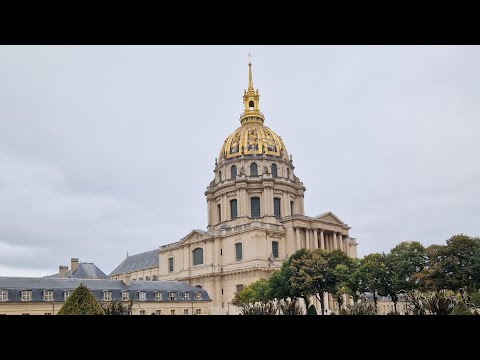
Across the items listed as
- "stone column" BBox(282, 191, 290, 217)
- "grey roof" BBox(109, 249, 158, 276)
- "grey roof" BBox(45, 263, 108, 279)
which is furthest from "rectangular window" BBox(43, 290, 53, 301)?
"grey roof" BBox(109, 249, 158, 276)

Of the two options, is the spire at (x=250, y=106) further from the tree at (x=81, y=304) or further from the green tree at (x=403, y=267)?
the tree at (x=81, y=304)

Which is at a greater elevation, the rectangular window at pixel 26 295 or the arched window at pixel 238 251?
the arched window at pixel 238 251

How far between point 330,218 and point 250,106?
85.7 feet

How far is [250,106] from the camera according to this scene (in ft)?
299

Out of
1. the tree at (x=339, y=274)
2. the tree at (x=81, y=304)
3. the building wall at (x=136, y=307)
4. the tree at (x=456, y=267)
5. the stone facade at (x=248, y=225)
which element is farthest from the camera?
the stone facade at (x=248, y=225)

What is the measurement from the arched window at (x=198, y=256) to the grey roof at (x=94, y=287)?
11.7 m

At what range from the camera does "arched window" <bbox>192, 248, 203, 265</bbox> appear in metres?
78.6

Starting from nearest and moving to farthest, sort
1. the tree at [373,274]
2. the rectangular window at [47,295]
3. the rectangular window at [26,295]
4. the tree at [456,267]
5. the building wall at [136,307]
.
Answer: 1. the tree at [456,267]
2. the building wall at [136,307]
3. the rectangular window at [26,295]
4. the tree at [373,274]
5. the rectangular window at [47,295]

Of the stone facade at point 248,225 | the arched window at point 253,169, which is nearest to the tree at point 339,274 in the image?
the stone facade at point 248,225

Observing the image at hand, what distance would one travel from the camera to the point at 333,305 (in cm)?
7275

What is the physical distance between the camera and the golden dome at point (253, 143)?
3282 inches
